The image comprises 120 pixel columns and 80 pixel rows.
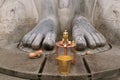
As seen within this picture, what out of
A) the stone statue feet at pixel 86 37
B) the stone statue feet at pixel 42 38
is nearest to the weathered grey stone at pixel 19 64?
the stone statue feet at pixel 42 38

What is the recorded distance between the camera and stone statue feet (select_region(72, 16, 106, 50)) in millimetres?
1590

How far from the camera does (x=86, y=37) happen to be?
1.66 m

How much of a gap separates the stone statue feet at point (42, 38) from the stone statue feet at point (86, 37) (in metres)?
0.14

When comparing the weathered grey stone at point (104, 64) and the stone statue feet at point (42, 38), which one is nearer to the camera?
the weathered grey stone at point (104, 64)

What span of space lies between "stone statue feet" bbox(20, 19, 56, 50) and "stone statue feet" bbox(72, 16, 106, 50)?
0.14m

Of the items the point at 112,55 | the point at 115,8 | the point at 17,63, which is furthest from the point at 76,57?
the point at 115,8

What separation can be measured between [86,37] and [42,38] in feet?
0.87

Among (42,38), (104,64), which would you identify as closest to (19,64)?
(42,38)

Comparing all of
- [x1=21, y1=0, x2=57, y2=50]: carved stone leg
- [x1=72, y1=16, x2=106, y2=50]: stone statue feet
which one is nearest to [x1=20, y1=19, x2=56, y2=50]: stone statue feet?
[x1=21, y1=0, x2=57, y2=50]: carved stone leg

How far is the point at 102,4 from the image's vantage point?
206 centimetres

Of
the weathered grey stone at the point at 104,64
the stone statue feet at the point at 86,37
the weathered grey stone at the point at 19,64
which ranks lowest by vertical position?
the weathered grey stone at the point at 104,64

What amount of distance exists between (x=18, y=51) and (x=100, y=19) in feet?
2.32

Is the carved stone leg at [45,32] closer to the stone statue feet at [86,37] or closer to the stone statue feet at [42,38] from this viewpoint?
the stone statue feet at [42,38]

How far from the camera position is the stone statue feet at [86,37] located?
5.22 feet
